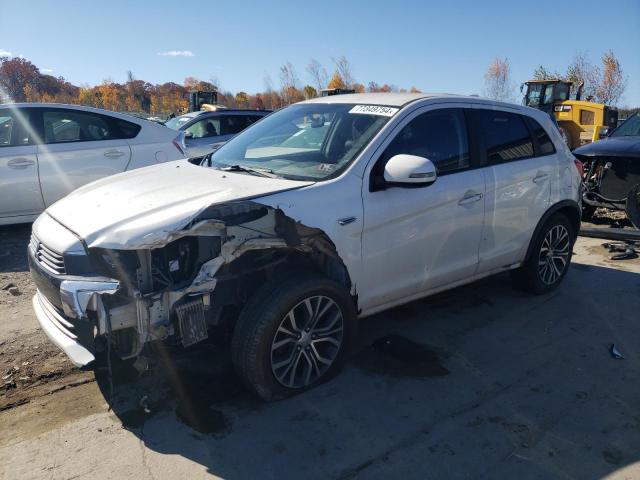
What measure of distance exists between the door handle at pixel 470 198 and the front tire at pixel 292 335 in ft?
4.09

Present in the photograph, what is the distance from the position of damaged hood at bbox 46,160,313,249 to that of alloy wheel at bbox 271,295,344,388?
2.55ft

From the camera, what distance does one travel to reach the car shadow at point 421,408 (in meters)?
2.75

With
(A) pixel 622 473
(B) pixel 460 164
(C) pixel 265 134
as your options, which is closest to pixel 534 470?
(A) pixel 622 473

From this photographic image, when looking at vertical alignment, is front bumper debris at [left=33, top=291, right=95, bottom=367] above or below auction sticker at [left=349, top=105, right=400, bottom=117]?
below

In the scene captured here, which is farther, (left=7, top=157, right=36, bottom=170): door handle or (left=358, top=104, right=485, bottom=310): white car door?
(left=7, top=157, right=36, bottom=170): door handle

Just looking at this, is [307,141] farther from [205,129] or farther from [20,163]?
[205,129]

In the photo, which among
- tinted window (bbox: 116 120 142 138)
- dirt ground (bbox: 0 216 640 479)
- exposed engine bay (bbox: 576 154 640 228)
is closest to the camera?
dirt ground (bbox: 0 216 640 479)

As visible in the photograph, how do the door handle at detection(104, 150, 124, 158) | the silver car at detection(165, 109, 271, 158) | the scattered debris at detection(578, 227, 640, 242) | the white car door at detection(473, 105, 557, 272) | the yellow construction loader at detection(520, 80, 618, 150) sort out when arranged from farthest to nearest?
the yellow construction loader at detection(520, 80, 618, 150) → the silver car at detection(165, 109, 271, 158) → the scattered debris at detection(578, 227, 640, 242) → the door handle at detection(104, 150, 124, 158) → the white car door at detection(473, 105, 557, 272)

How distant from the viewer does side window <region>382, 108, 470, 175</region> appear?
373 cm

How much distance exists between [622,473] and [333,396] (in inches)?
63.5

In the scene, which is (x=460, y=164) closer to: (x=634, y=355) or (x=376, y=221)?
(x=376, y=221)

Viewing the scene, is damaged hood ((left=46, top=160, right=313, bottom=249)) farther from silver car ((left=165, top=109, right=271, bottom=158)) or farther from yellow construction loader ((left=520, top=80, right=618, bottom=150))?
yellow construction loader ((left=520, top=80, right=618, bottom=150))

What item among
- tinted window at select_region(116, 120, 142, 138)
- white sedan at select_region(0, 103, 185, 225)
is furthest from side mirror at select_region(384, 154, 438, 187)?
tinted window at select_region(116, 120, 142, 138)

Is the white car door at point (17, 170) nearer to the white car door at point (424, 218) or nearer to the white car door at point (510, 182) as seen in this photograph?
the white car door at point (424, 218)
